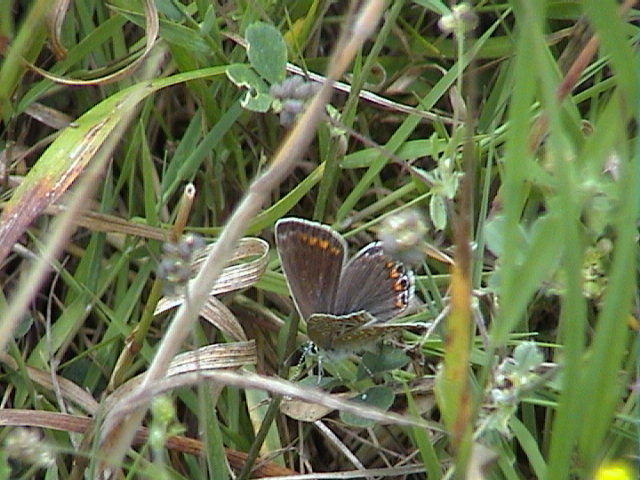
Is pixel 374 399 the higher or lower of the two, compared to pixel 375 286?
lower

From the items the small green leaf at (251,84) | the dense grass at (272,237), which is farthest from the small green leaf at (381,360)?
the small green leaf at (251,84)

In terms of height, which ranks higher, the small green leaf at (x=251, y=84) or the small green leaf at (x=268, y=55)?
the small green leaf at (x=268, y=55)

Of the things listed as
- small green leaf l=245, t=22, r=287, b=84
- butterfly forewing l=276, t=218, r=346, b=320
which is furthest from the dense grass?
butterfly forewing l=276, t=218, r=346, b=320

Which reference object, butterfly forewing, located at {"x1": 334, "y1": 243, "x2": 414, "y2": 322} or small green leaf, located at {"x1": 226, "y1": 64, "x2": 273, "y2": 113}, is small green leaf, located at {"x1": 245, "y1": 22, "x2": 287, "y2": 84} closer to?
small green leaf, located at {"x1": 226, "y1": 64, "x2": 273, "y2": 113}

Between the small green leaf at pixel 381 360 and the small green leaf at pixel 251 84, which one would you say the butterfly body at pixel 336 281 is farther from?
the small green leaf at pixel 251 84

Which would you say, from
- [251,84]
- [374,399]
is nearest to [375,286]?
[374,399]

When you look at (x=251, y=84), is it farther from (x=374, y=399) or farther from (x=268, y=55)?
(x=374, y=399)

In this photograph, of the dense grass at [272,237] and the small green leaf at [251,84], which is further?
the small green leaf at [251,84]
